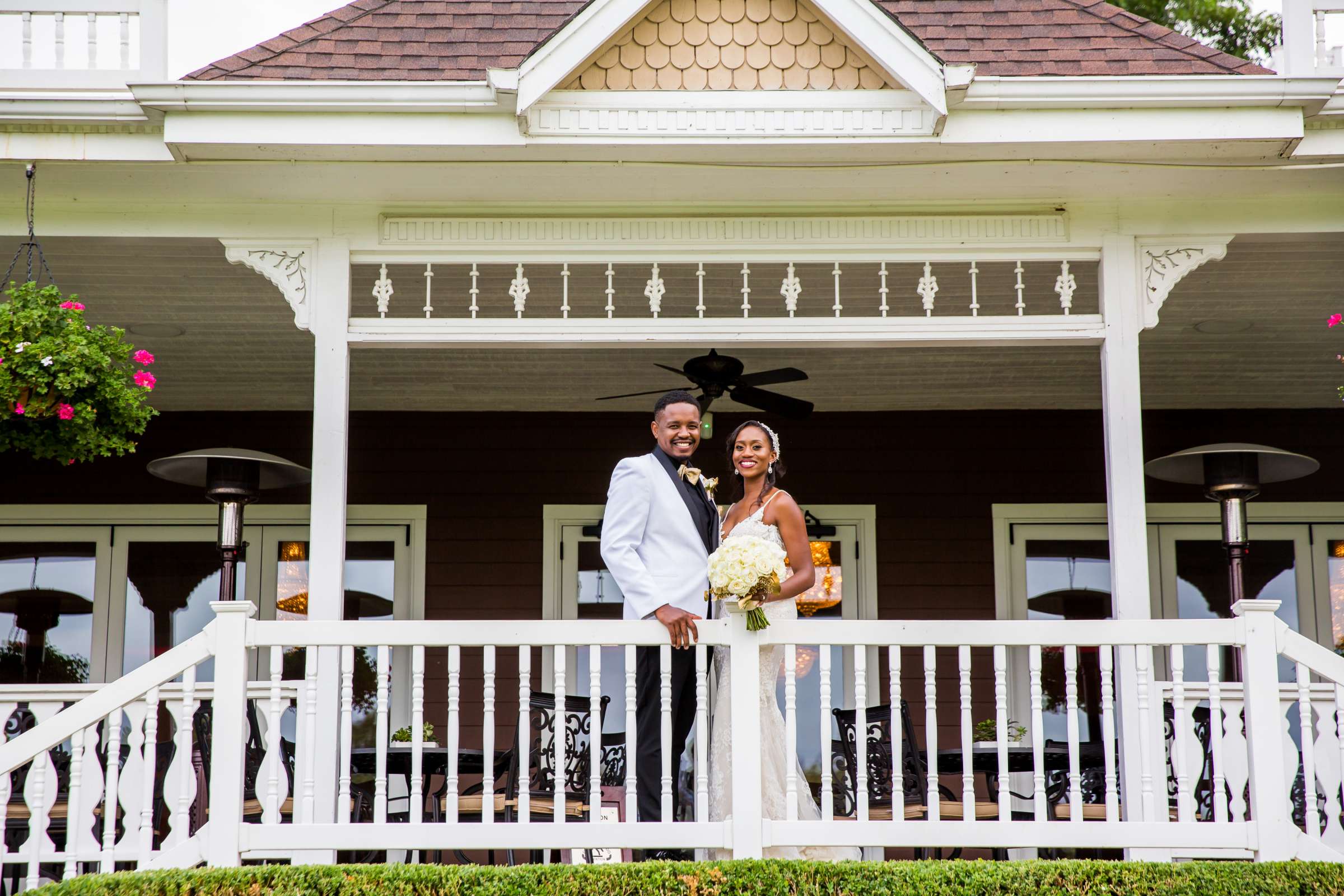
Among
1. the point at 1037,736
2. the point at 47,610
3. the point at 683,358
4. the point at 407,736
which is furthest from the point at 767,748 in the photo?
the point at 47,610

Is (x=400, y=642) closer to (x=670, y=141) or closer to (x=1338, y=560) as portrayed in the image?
(x=670, y=141)

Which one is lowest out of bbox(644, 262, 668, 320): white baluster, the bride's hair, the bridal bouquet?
the bridal bouquet

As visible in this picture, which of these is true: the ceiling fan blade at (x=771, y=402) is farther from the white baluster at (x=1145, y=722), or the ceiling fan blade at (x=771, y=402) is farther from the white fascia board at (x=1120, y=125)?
the white baluster at (x=1145, y=722)

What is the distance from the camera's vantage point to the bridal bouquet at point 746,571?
13.6ft

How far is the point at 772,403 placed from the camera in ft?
21.5

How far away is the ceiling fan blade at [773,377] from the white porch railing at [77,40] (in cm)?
282

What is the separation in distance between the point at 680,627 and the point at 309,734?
1.31 metres

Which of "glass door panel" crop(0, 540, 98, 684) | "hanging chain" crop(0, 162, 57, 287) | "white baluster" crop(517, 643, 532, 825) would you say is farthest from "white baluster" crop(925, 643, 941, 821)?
"glass door panel" crop(0, 540, 98, 684)

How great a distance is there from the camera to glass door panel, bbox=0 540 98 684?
801 cm

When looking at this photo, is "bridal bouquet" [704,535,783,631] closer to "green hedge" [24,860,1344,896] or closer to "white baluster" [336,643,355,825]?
"green hedge" [24,860,1344,896]

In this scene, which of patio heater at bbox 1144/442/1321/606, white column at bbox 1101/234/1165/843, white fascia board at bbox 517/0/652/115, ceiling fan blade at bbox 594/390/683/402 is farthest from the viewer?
patio heater at bbox 1144/442/1321/606

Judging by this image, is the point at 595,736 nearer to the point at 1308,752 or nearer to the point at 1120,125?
the point at 1308,752

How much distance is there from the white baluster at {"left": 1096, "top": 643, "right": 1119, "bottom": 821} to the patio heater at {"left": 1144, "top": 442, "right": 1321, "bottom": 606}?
→ 221cm

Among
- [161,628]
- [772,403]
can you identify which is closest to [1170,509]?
[772,403]
